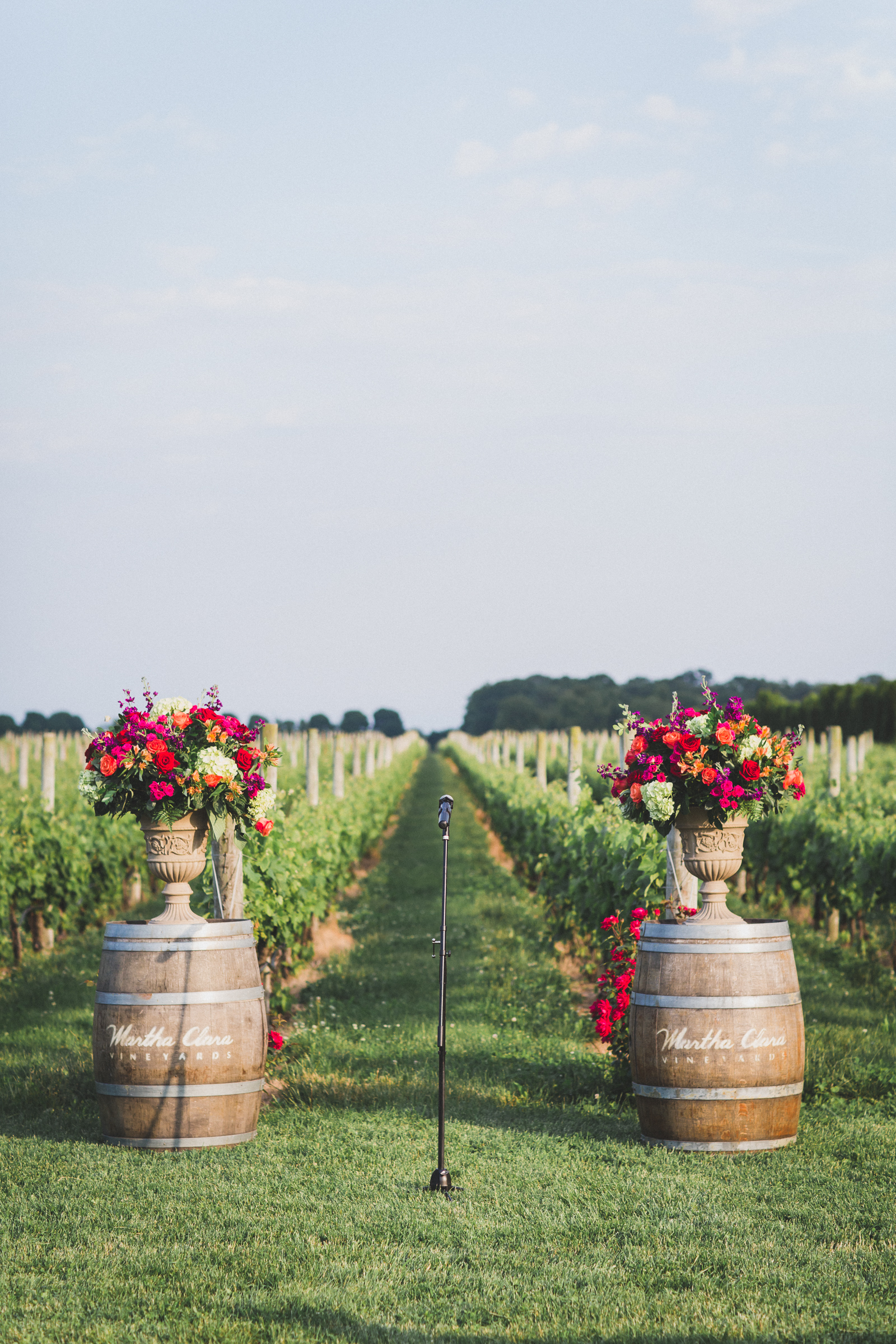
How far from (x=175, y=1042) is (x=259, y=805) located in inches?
45.8

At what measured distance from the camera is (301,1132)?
5555 mm

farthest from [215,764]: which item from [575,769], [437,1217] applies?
[575,769]

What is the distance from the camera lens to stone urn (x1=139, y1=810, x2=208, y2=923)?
5645mm

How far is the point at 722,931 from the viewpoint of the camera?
5.22 meters

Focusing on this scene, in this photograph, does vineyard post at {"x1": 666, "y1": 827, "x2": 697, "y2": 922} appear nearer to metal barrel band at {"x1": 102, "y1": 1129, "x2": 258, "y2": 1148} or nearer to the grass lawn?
the grass lawn

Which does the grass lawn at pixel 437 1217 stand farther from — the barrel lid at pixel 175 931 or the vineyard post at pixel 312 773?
the vineyard post at pixel 312 773

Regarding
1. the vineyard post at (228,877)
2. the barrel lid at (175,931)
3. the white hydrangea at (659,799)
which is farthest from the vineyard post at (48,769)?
the white hydrangea at (659,799)

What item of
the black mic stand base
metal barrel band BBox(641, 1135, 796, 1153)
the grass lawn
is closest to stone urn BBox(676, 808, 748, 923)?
metal barrel band BBox(641, 1135, 796, 1153)

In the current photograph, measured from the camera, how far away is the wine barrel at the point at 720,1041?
510 cm

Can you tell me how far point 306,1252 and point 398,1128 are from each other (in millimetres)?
1606

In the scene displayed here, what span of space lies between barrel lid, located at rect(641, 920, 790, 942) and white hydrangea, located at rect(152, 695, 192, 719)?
2337 millimetres

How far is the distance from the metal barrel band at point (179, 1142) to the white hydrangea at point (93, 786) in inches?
57.8

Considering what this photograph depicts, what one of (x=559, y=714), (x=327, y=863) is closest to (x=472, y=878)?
(x=327, y=863)

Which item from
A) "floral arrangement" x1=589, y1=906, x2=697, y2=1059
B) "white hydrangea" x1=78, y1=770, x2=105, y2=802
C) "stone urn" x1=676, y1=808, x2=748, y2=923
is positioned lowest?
"floral arrangement" x1=589, y1=906, x2=697, y2=1059
